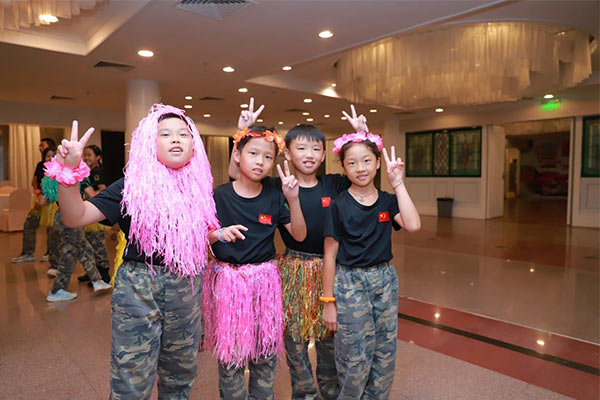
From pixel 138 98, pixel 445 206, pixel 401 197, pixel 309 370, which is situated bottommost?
pixel 309 370

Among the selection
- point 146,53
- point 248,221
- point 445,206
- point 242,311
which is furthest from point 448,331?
point 445,206

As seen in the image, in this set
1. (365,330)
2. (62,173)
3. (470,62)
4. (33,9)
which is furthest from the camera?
(470,62)

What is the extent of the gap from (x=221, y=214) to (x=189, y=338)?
527 mm

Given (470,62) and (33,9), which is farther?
(470,62)

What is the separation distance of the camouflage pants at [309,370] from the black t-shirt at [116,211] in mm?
800

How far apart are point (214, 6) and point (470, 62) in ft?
10.9

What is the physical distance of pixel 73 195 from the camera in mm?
1340

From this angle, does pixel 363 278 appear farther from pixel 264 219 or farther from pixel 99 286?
pixel 99 286

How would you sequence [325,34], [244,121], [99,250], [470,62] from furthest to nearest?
[470,62], [325,34], [99,250], [244,121]

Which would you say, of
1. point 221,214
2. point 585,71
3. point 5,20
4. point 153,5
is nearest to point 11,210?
point 5,20

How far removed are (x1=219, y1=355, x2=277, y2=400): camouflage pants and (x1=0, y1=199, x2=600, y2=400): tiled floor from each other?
0.85 feet

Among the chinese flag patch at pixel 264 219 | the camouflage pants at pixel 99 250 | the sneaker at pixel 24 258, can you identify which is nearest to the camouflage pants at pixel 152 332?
the chinese flag patch at pixel 264 219

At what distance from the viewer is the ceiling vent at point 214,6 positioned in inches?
149

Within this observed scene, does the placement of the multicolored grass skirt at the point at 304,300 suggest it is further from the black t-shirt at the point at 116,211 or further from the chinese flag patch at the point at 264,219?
the black t-shirt at the point at 116,211
